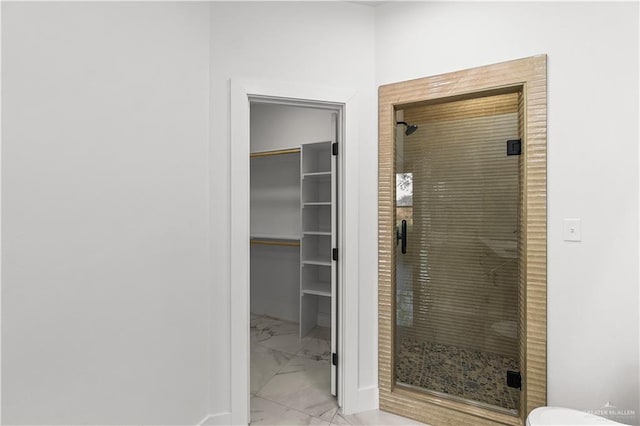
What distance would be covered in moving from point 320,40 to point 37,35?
4.71 feet

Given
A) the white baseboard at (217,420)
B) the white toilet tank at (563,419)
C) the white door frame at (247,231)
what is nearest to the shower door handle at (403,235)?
the white door frame at (247,231)

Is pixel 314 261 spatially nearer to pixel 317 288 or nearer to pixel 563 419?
pixel 317 288

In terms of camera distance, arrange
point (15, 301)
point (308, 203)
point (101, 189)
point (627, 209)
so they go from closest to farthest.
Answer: point (15, 301) < point (101, 189) < point (627, 209) < point (308, 203)

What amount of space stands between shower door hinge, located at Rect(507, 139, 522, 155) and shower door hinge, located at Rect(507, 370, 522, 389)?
4.24 feet

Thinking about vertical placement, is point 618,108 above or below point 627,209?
above

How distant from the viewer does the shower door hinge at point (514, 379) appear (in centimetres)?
187

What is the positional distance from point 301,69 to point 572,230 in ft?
5.83

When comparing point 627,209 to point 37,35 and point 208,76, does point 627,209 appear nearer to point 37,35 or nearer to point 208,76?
point 208,76

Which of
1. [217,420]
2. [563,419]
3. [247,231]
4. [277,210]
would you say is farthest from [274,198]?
[563,419]

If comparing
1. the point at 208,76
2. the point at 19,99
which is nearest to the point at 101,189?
the point at 19,99

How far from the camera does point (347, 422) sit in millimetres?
2029

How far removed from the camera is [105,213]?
135cm

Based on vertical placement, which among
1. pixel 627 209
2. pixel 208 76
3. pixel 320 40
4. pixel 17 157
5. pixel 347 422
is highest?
pixel 320 40

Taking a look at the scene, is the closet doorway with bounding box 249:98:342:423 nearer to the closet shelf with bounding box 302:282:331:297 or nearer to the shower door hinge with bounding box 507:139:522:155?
the closet shelf with bounding box 302:282:331:297
